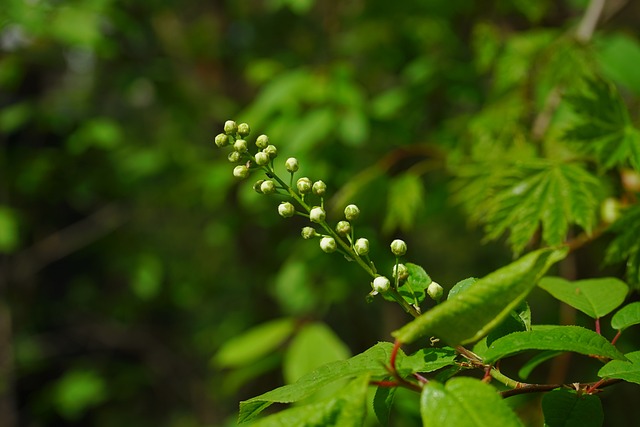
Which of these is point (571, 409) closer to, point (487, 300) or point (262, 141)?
point (487, 300)

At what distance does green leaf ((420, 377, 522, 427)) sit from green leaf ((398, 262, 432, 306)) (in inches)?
6.0

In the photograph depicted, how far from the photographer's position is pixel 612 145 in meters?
0.82

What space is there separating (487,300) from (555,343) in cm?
11

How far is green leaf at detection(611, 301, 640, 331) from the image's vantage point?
0.58m

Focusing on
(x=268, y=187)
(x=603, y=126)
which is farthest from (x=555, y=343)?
(x=603, y=126)

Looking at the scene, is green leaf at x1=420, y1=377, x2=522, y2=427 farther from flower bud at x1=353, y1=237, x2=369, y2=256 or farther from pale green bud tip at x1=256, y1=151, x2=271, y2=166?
pale green bud tip at x1=256, y1=151, x2=271, y2=166

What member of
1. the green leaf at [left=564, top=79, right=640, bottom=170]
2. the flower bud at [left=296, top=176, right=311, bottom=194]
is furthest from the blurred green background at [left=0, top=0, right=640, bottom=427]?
the flower bud at [left=296, top=176, right=311, bottom=194]

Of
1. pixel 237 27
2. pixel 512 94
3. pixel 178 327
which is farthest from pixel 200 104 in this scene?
pixel 178 327

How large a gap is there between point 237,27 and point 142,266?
1.06m

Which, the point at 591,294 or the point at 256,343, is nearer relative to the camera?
the point at 591,294

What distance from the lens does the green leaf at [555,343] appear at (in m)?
0.48

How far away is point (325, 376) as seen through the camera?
0.50 meters

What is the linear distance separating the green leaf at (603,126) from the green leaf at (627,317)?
11.0 inches

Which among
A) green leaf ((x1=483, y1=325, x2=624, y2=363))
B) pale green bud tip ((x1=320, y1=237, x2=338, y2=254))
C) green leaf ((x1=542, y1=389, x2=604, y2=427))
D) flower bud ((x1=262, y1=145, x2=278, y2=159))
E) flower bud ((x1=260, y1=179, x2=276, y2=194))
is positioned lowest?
green leaf ((x1=542, y1=389, x2=604, y2=427))
